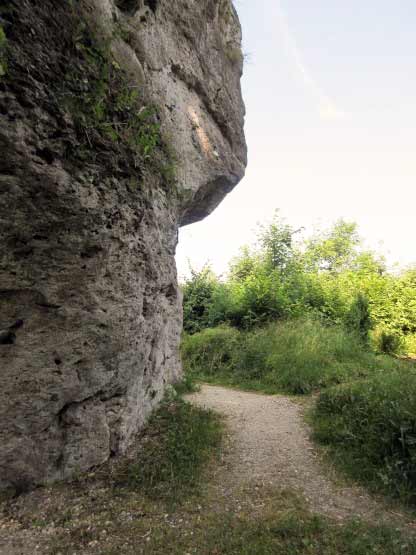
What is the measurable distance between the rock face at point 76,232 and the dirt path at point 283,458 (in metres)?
1.62

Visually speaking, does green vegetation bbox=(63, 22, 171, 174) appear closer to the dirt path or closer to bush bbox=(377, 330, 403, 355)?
the dirt path

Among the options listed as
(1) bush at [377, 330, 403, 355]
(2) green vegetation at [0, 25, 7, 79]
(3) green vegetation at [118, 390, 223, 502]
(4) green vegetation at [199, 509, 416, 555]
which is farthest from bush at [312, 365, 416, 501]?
(1) bush at [377, 330, 403, 355]

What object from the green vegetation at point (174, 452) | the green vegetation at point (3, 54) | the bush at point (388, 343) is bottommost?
the green vegetation at point (174, 452)

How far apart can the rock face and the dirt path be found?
5.30 ft

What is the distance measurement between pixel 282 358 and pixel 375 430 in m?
4.38

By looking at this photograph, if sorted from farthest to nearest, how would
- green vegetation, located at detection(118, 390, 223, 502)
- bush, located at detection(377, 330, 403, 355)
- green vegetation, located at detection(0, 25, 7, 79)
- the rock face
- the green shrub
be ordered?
1. bush, located at detection(377, 330, 403, 355)
2. the green shrub
3. green vegetation, located at detection(118, 390, 223, 502)
4. the rock face
5. green vegetation, located at detection(0, 25, 7, 79)

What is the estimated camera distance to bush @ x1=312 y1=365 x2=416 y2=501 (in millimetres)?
3635

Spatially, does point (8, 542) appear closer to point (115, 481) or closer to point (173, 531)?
point (115, 481)

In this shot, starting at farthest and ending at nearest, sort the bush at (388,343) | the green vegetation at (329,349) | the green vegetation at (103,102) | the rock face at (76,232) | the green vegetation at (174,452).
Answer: the bush at (388,343), the green vegetation at (329,349), the green vegetation at (174,452), the green vegetation at (103,102), the rock face at (76,232)

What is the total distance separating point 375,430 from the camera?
169 inches

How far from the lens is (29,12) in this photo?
283cm

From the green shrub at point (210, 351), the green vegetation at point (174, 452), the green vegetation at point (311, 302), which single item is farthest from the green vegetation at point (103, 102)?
the green vegetation at point (311, 302)

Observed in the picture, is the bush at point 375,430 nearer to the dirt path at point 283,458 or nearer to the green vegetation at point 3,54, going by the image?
the dirt path at point 283,458

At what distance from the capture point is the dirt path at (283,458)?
10.7 ft
